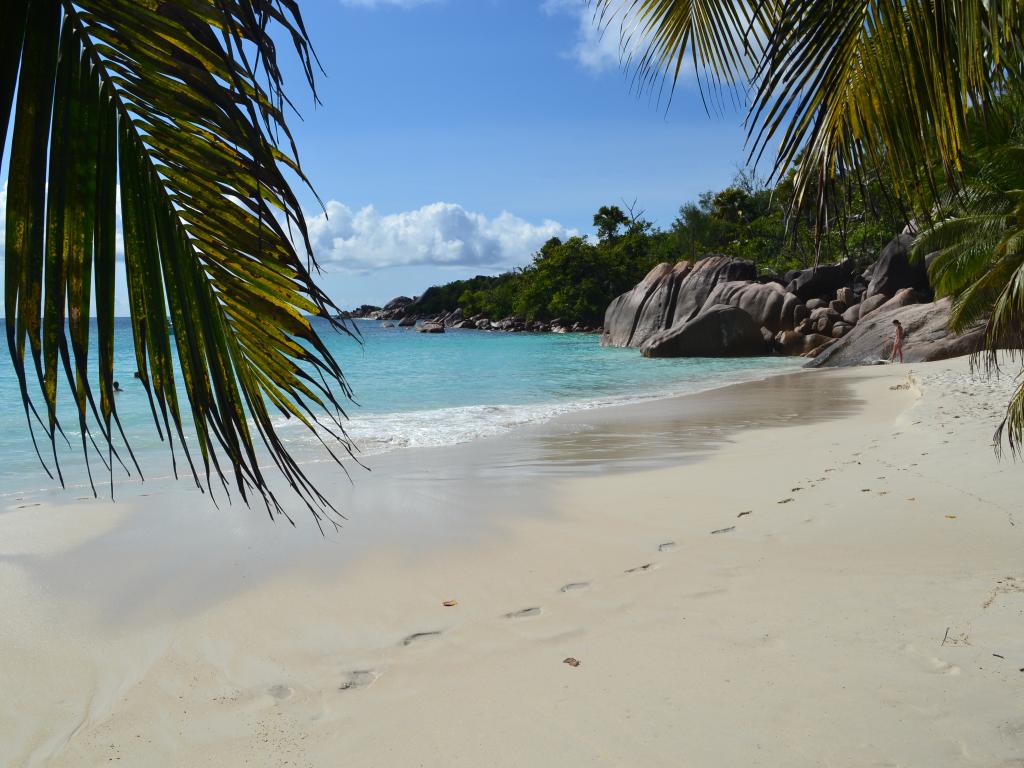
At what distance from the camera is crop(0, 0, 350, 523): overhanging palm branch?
968 mm

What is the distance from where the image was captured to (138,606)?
4508mm

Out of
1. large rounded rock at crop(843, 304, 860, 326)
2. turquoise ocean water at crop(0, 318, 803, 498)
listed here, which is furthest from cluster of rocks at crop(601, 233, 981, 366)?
turquoise ocean water at crop(0, 318, 803, 498)

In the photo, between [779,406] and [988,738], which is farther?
[779,406]

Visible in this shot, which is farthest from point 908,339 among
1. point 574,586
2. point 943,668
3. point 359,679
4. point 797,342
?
point 359,679

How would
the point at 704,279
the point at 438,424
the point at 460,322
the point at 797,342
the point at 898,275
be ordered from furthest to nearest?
the point at 460,322 → the point at 704,279 → the point at 797,342 → the point at 898,275 → the point at 438,424

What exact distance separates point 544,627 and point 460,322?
80.6 metres

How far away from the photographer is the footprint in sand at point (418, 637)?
3759 millimetres

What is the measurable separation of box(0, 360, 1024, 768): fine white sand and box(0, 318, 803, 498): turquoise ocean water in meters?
1.12

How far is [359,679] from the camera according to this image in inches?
133

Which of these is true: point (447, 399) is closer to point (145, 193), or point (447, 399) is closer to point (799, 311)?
point (799, 311)

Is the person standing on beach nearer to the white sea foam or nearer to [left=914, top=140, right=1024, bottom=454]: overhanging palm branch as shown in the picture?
the white sea foam

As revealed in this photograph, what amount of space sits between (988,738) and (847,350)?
21.9m

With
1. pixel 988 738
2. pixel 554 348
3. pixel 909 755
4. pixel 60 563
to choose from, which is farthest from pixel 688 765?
pixel 554 348

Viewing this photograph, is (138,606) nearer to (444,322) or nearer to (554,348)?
(554,348)
